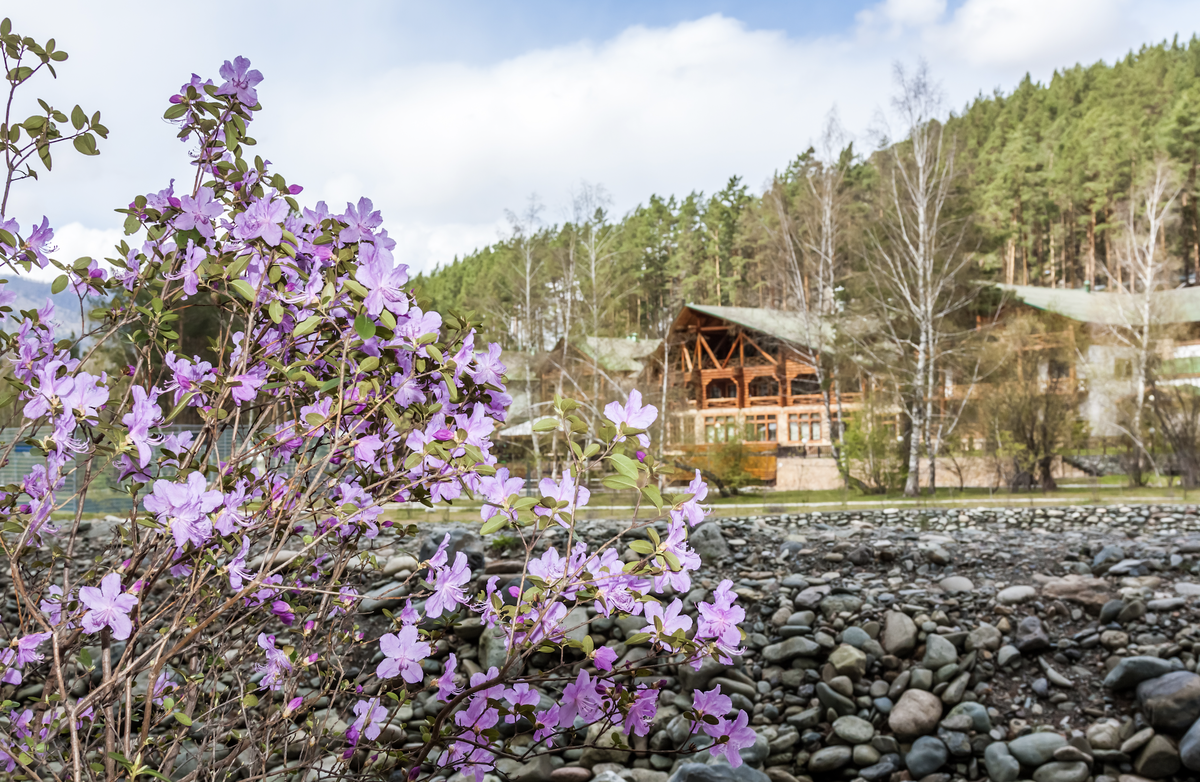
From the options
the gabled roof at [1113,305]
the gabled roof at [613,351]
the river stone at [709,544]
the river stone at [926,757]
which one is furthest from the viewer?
the gabled roof at [1113,305]

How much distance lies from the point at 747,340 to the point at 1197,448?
11.5 metres

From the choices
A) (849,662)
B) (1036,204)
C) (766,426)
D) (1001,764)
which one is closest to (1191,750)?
(1001,764)

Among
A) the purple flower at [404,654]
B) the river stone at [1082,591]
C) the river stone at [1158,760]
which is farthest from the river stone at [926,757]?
the purple flower at [404,654]

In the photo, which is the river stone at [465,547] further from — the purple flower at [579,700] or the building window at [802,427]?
the building window at [802,427]

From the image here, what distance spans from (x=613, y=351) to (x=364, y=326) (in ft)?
57.0

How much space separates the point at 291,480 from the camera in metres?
1.23

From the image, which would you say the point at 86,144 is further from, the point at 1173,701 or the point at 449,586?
the point at 1173,701

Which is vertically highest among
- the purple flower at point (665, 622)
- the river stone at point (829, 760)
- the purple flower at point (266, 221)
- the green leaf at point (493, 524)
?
the purple flower at point (266, 221)

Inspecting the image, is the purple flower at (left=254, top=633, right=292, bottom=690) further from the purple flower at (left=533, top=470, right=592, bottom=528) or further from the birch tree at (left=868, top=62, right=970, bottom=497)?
the birch tree at (left=868, top=62, right=970, bottom=497)

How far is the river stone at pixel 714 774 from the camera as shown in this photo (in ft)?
10.1

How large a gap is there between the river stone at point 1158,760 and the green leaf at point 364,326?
12.1ft

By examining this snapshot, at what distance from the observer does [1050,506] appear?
10406 millimetres

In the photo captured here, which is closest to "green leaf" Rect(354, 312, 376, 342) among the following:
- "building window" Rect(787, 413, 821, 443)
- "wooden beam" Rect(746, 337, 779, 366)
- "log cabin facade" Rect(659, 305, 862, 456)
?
"log cabin facade" Rect(659, 305, 862, 456)

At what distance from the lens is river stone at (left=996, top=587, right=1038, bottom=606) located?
177 inches
